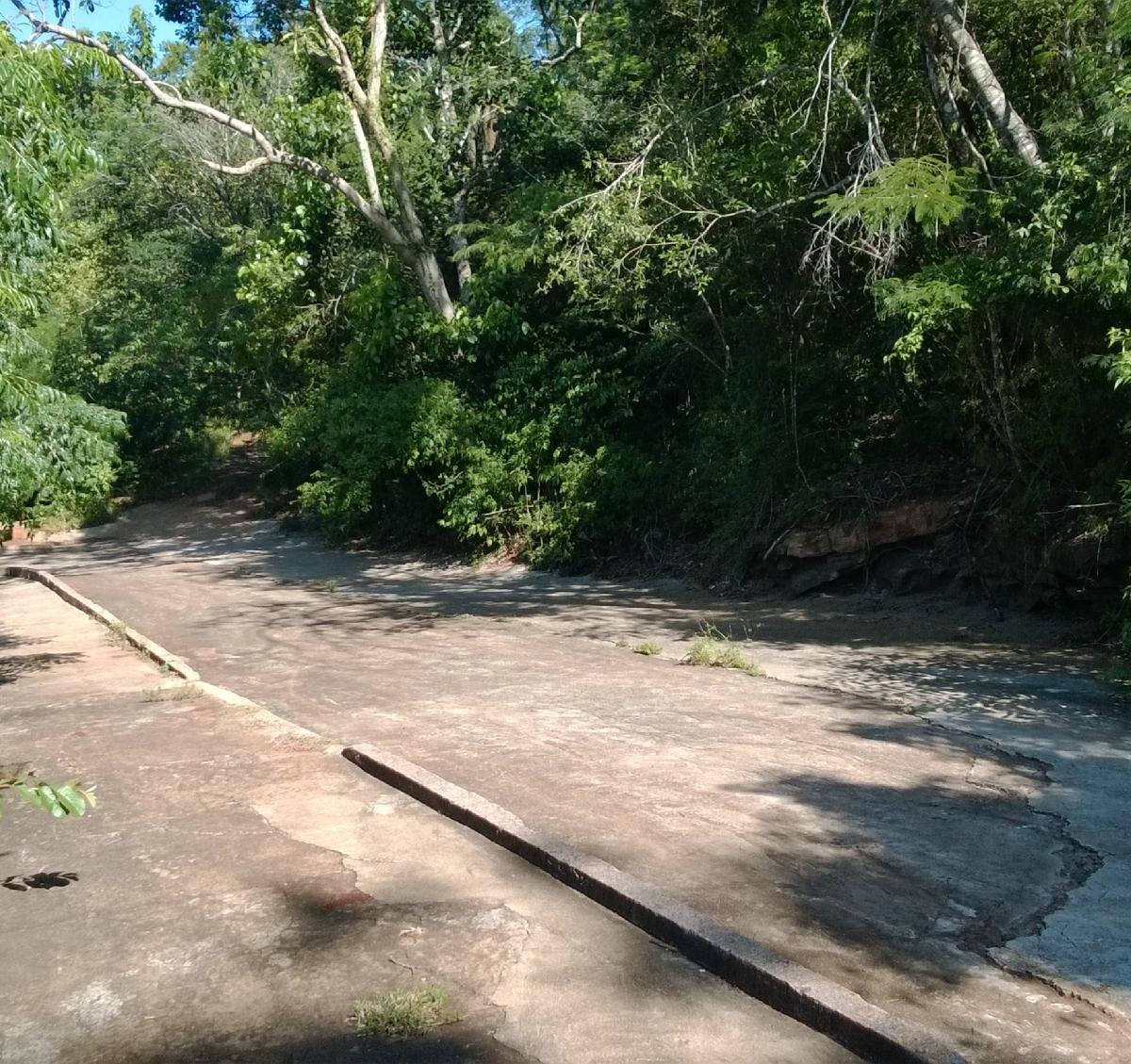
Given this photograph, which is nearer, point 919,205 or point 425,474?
point 919,205

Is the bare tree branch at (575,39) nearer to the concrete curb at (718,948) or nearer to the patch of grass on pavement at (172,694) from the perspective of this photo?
the patch of grass on pavement at (172,694)

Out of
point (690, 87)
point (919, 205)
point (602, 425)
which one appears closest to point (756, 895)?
point (919, 205)

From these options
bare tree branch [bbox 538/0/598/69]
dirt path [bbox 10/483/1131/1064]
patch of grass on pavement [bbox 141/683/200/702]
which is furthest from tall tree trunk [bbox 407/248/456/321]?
patch of grass on pavement [bbox 141/683/200/702]

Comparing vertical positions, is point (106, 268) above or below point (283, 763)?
above

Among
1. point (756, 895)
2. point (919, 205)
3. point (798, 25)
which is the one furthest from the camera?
point (798, 25)

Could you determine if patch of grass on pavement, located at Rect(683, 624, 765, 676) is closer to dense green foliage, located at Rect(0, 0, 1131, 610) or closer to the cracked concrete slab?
dense green foliage, located at Rect(0, 0, 1131, 610)

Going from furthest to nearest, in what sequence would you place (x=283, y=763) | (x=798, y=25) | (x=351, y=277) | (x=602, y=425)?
(x=351, y=277) → (x=602, y=425) → (x=798, y=25) → (x=283, y=763)

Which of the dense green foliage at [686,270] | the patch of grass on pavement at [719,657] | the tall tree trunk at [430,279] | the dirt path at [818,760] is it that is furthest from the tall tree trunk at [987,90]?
the tall tree trunk at [430,279]

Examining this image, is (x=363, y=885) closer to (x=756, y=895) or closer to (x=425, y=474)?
(x=756, y=895)

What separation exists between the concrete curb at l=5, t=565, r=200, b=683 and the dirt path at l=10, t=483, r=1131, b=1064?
490mm

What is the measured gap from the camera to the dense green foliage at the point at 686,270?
1316cm

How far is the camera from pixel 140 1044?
4.05 m

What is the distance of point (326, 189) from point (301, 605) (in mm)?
→ 10622

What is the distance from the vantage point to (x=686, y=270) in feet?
57.1
